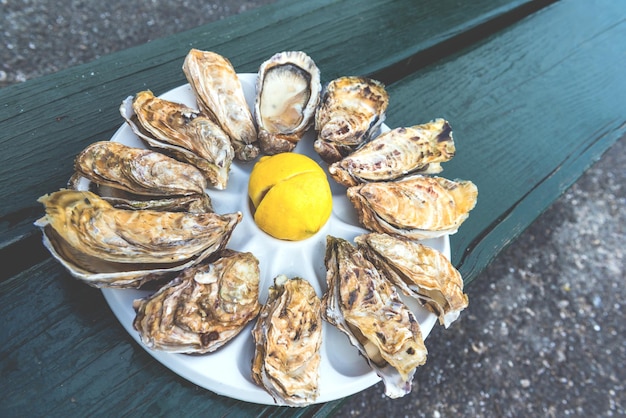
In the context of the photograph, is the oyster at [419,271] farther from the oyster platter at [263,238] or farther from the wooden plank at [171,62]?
the wooden plank at [171,62]

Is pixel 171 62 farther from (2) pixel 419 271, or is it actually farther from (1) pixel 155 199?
(2) pixel 419 271

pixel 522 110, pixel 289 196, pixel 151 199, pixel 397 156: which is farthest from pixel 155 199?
pixel 522 110

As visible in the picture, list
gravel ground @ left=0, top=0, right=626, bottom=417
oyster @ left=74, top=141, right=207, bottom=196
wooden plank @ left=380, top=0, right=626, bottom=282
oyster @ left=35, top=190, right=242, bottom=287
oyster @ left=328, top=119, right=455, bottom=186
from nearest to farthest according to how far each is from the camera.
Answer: oyster @ left=35, top=190, right=242, bottom=287 → oyster @ left=74, top=141, right=207, bottom=196 → oyster @ left=328, top=119, right=455, bottom=186 → wooden plank @ left=380, top=0, right=626, bottom=282 → gravel ground @ left=0, top=0, right=626, bottom=417

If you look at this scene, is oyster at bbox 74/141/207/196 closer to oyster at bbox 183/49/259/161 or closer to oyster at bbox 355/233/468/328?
oyster at bbox 183/49/259/161

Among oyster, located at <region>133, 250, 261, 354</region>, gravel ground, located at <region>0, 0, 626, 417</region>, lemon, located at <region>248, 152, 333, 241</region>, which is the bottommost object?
gravel ground, located at <region>0, 0, 626, 417</region>

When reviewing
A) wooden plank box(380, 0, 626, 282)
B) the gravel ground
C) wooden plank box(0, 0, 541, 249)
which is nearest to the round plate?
wooden plank box(0, 0, 541, 249)

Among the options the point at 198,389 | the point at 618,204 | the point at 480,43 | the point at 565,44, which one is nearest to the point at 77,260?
the point at 198,389

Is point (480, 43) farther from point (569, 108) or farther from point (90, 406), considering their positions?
point (90, 406)
